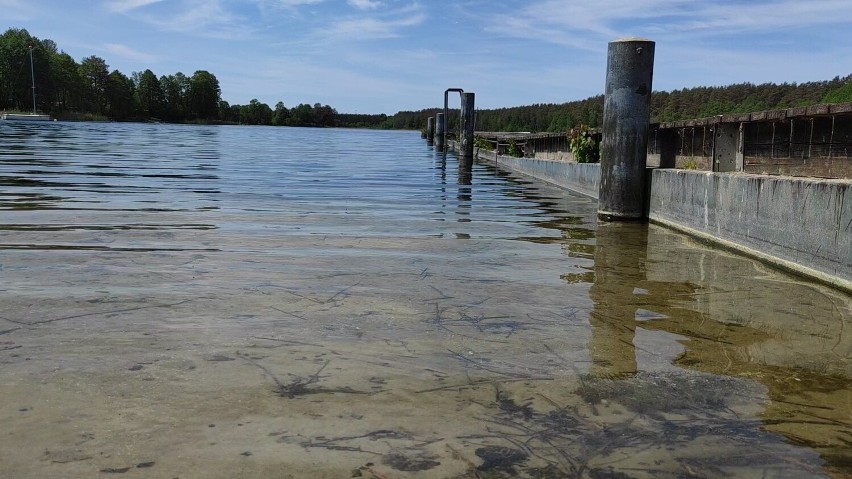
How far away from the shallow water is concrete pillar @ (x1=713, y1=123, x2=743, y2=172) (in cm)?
154

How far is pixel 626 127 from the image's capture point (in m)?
9.08

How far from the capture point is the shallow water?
7.85ft

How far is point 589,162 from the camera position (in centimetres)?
1464

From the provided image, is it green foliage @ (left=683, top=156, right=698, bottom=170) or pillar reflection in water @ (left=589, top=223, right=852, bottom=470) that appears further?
green foliage @ (left=683, top=156, right=698, bottom=170)

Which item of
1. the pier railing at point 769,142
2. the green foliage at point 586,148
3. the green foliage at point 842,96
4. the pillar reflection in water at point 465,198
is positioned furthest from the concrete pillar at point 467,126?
the pier railing at point 769,142

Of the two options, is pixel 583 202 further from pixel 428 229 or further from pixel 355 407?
pixel 355 407

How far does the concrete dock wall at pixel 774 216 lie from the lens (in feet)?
17.0

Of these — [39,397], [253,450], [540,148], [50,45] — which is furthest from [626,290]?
[50,45]

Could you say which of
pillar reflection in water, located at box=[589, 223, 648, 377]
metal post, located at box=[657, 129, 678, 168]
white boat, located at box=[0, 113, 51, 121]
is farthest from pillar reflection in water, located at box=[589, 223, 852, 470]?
white boat, located at box=[0, 113, 51, 121]

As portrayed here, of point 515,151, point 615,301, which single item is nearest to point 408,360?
point 615,301

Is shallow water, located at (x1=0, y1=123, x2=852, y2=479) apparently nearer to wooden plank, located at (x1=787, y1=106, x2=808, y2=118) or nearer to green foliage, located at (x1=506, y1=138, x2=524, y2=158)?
wooden plank, located at (x1=787, y1=106, x2=808, y2=118)

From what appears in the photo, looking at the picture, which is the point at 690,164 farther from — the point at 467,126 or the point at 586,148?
the point at 467,126

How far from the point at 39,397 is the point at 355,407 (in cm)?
123

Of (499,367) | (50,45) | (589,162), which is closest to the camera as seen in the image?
(499,367)
